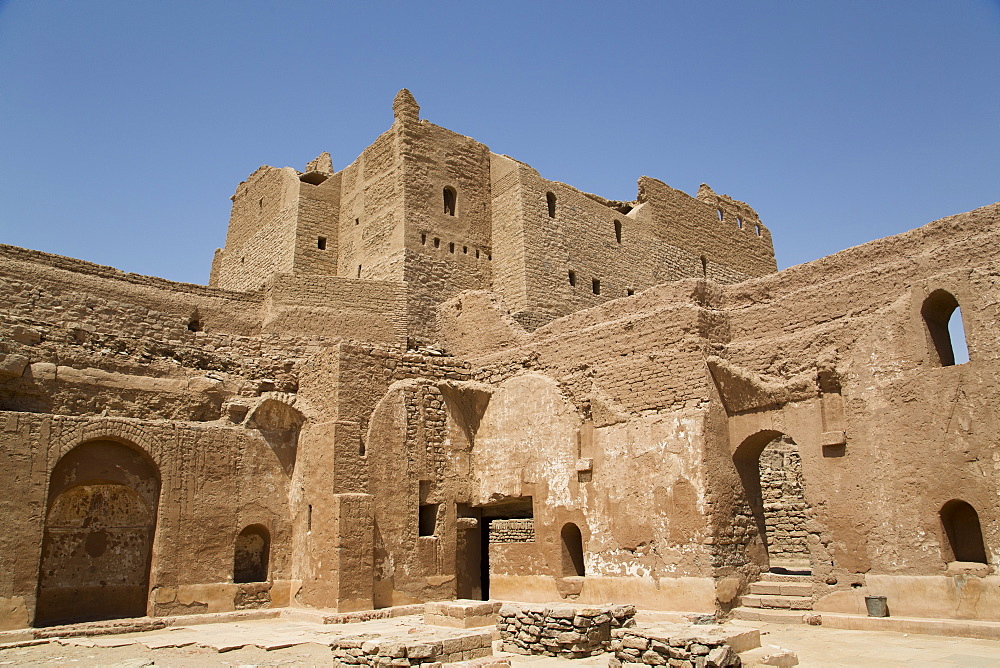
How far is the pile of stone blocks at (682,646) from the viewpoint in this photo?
23.2ft

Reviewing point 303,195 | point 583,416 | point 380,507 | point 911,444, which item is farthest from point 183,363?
point 911,444

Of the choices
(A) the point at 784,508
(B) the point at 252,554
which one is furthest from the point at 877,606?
(B) the point at 252,554

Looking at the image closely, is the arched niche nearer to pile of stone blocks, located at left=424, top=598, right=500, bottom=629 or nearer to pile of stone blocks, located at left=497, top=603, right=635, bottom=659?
pile of stone blocks, located at left=424, top=598, right=500, bottom=629

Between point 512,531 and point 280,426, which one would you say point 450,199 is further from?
point 512,531

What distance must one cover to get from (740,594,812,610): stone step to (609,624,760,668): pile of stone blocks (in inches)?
116

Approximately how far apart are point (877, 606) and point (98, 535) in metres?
11.7

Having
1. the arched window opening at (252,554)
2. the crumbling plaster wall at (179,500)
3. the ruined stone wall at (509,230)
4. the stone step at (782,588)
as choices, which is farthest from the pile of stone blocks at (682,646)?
the ruined stone wall at (509,230)

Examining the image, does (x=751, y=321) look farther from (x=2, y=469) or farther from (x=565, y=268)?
(x=2, y=469)

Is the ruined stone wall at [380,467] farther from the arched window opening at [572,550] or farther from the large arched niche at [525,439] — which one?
the arched window opening at [572,550]

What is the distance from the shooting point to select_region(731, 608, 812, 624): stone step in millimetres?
10445

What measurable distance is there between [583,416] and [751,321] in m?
3.16

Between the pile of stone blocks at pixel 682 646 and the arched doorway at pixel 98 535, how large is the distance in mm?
8738

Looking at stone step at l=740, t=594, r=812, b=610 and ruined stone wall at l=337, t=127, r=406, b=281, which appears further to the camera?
ruined stone wall at l=337, t=127, r=406, b=281

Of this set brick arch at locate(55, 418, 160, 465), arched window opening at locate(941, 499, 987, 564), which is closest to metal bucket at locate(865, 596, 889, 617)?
arched window opening at locate(941, 499, 987, 564)
